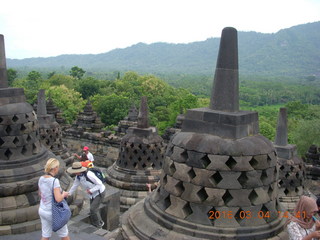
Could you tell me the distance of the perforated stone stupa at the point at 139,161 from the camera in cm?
980

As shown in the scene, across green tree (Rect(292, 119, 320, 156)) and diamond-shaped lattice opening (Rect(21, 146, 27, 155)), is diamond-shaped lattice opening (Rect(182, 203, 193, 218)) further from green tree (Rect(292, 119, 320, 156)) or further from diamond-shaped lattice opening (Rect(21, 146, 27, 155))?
green tree (Rect(292, 119, 320, 156))

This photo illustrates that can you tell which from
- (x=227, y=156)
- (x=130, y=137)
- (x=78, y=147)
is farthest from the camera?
(x=78, y=147)

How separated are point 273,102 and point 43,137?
287 feet

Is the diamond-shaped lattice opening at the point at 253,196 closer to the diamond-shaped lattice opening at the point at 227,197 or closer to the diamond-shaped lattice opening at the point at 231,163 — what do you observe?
the diamond-shaped lattice opening at the point at 227,197

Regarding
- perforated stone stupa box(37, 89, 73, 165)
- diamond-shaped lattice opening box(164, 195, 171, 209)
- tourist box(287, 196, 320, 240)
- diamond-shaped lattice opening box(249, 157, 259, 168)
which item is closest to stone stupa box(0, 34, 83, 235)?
diamond-shaped lattice opening box(164, 195, 171, 209)

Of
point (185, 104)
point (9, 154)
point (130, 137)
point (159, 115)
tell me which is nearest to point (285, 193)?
point (130, 137)

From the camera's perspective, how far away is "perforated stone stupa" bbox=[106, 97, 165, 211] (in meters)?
9.80

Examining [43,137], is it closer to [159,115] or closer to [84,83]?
[159,115]

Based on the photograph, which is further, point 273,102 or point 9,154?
point 273,102

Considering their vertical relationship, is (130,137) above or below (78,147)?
above

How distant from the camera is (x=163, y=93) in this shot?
206 feet

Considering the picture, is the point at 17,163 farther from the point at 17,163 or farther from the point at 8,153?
the point at 8,153

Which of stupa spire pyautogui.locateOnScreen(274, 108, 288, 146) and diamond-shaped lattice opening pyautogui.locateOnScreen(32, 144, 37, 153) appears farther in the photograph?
stupa spire pyautogui.locateOnScreen(274, 108, 288, 146)

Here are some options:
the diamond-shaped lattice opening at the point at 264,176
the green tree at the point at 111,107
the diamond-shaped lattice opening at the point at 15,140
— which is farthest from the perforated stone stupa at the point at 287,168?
the green tree at the point at 111,107
